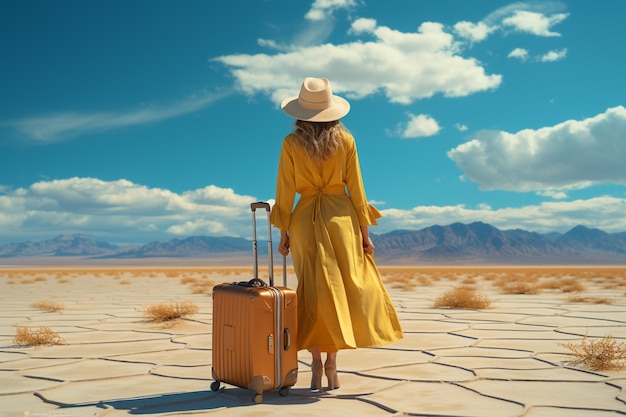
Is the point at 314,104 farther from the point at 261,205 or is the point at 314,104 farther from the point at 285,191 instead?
the point at 261,205

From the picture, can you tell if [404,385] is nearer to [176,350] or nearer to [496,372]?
[496,372]

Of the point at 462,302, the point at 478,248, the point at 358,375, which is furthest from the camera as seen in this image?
the point at 478,248

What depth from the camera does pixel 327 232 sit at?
3955 mm

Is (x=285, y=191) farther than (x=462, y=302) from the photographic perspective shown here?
No

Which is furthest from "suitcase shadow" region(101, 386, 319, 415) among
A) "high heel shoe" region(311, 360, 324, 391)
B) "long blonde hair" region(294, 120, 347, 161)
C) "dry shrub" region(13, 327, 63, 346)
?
"dry shrub" region(13, 327, 63, 346)

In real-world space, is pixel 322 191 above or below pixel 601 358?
above

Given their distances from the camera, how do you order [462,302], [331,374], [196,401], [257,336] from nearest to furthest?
[257,336] < [196,401] < [331,374] < [462,302]

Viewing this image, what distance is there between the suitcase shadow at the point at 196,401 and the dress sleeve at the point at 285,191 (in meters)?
0.98

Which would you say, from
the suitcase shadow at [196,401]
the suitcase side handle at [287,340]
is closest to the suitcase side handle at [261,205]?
the suitcase side handle at [287,340]

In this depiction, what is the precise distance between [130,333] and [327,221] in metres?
3.90

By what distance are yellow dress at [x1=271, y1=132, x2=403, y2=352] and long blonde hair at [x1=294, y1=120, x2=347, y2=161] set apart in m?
0.04

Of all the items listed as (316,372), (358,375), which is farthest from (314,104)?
(358,375)

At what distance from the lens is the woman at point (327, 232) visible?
3.89 m

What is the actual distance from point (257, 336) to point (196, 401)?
1.70ft
